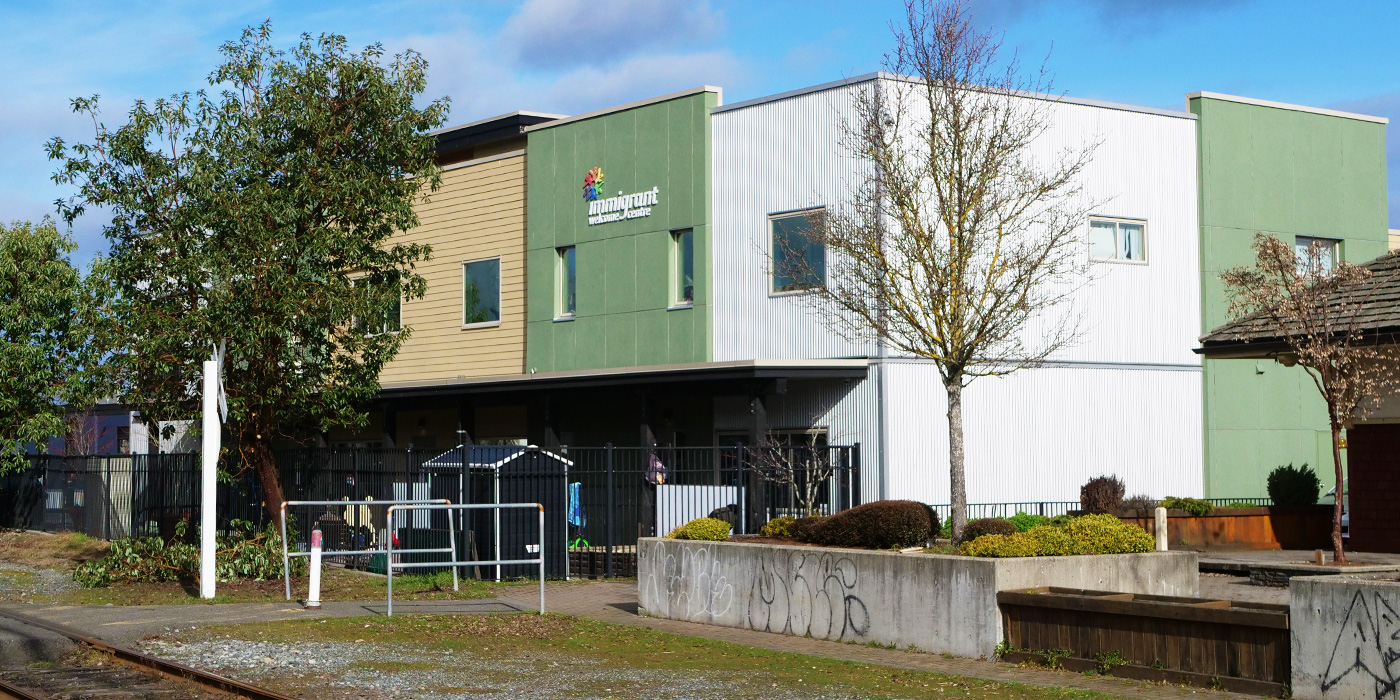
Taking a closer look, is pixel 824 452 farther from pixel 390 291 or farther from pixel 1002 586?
pixel 1002 586

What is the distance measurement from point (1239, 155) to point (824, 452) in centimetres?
1159

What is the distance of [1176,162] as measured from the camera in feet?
94.3

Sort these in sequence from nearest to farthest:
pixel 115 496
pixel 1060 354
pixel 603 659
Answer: pixel 603 659
pixel 1060 354
pixel 115 496

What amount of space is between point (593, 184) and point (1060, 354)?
10.2m

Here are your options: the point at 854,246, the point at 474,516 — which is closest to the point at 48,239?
the point at 474,516

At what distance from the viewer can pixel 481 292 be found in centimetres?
3344

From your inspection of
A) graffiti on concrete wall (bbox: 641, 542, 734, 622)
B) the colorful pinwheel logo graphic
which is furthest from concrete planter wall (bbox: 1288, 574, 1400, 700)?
the colorful pinwheel logo graphic

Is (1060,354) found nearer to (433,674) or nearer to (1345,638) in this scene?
(1345,638)

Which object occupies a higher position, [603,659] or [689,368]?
[689,368]

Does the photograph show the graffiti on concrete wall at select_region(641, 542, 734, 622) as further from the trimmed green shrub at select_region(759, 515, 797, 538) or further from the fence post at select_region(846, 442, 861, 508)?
the fence post at select_region(846, 442, 861, 508)

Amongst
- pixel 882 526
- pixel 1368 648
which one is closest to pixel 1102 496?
pixel 882 526

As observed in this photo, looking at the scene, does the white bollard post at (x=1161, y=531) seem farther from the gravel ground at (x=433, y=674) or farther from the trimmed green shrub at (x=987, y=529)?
the gravel ground at (x=433, y=674)

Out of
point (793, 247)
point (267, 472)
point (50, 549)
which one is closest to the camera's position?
point (267, 472)

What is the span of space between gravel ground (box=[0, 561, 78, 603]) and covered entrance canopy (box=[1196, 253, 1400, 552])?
57.2 feet
